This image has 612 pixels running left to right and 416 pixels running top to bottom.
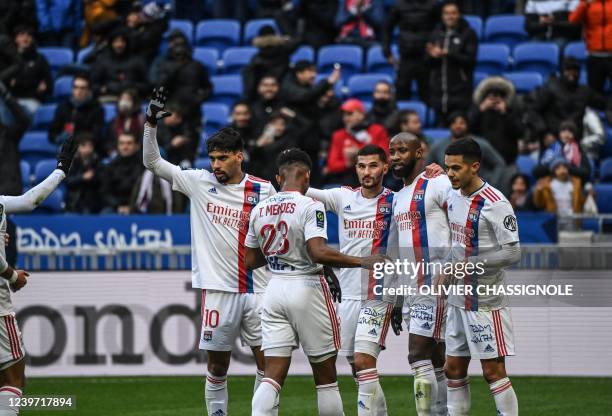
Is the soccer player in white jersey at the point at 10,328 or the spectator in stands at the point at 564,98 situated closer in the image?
the soccer player in white jersey at the point at 10,328

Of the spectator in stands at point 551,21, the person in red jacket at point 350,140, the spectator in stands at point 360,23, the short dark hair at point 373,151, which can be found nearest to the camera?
the short dark hair at point 373,151

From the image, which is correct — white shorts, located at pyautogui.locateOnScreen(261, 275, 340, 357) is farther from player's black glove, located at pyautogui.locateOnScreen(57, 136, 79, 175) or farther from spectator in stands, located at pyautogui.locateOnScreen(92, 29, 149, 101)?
spectator in stands, located at pyautogui.locateOnScreen(92, 29, 149, 101)

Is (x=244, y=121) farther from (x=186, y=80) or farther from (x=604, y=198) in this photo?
(x=604, y=198)

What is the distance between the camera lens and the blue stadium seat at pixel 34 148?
771 inches

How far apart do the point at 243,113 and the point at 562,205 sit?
4263mm

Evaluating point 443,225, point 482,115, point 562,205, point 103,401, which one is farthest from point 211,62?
point 443,225

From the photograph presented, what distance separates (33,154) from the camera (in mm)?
19688

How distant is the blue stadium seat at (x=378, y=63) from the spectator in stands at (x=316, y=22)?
98 cm

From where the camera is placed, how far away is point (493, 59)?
774 inches

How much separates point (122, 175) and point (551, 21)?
23.8 feet

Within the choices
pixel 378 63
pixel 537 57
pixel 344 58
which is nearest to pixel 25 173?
pixel 344 58

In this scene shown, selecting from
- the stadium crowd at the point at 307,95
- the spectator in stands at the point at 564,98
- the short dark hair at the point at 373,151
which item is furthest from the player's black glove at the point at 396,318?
the spectator in stands at the point at 564,98

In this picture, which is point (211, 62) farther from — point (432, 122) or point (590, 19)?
point (590, 19)

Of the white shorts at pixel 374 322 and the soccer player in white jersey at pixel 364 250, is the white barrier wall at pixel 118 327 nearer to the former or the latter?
the soccer player in white jersey at pixel 364 250
